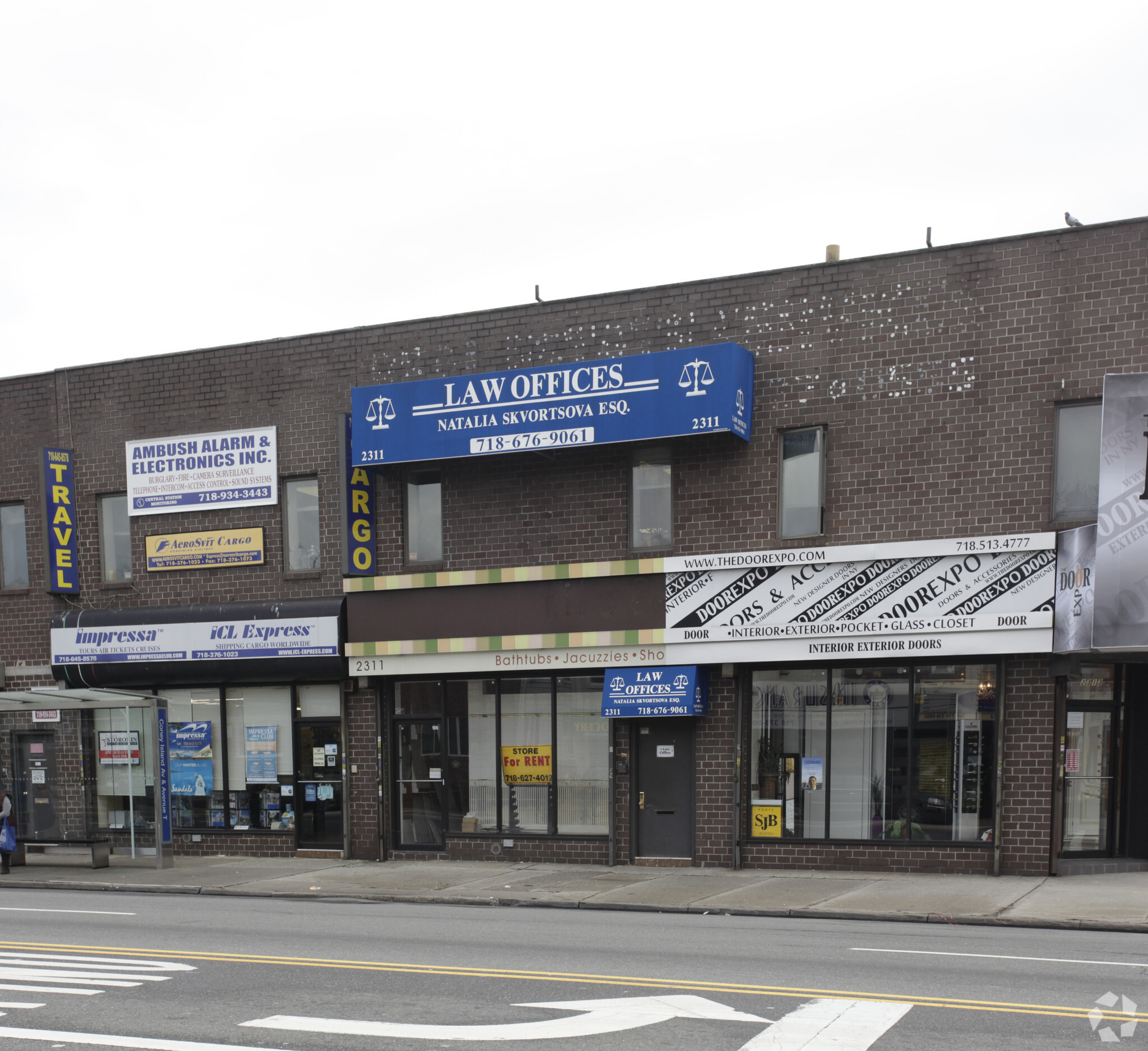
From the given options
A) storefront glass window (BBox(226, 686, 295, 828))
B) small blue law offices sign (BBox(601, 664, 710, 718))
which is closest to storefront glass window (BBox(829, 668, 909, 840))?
small blue law offices sign (BBox(601, 664, 710, 718))

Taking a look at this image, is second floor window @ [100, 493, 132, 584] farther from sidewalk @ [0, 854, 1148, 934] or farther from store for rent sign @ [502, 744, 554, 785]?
store for rent sign @ [502, 744, 554, 785]

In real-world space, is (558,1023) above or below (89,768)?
above

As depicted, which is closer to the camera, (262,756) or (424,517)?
(424,517)

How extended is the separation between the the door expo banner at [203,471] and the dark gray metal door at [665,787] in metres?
7.75

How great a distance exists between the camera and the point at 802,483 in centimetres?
1727

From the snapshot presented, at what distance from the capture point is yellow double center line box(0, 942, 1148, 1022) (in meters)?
8.52

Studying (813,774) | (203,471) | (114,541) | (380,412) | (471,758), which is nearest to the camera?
(813,774)

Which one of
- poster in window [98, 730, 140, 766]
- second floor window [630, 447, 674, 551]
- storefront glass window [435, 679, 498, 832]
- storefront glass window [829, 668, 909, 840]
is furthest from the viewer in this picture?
poster in window [98, 730, 140, 766]

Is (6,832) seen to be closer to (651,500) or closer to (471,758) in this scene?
(471,758)

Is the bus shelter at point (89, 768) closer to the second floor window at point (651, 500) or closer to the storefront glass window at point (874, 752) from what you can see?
the second floor window at point (651, 500)

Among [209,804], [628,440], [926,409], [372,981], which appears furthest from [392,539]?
[372,981]

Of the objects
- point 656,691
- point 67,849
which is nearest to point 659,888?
point 656,691

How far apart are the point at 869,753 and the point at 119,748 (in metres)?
13.4

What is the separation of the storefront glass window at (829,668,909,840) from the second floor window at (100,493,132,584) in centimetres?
1312
